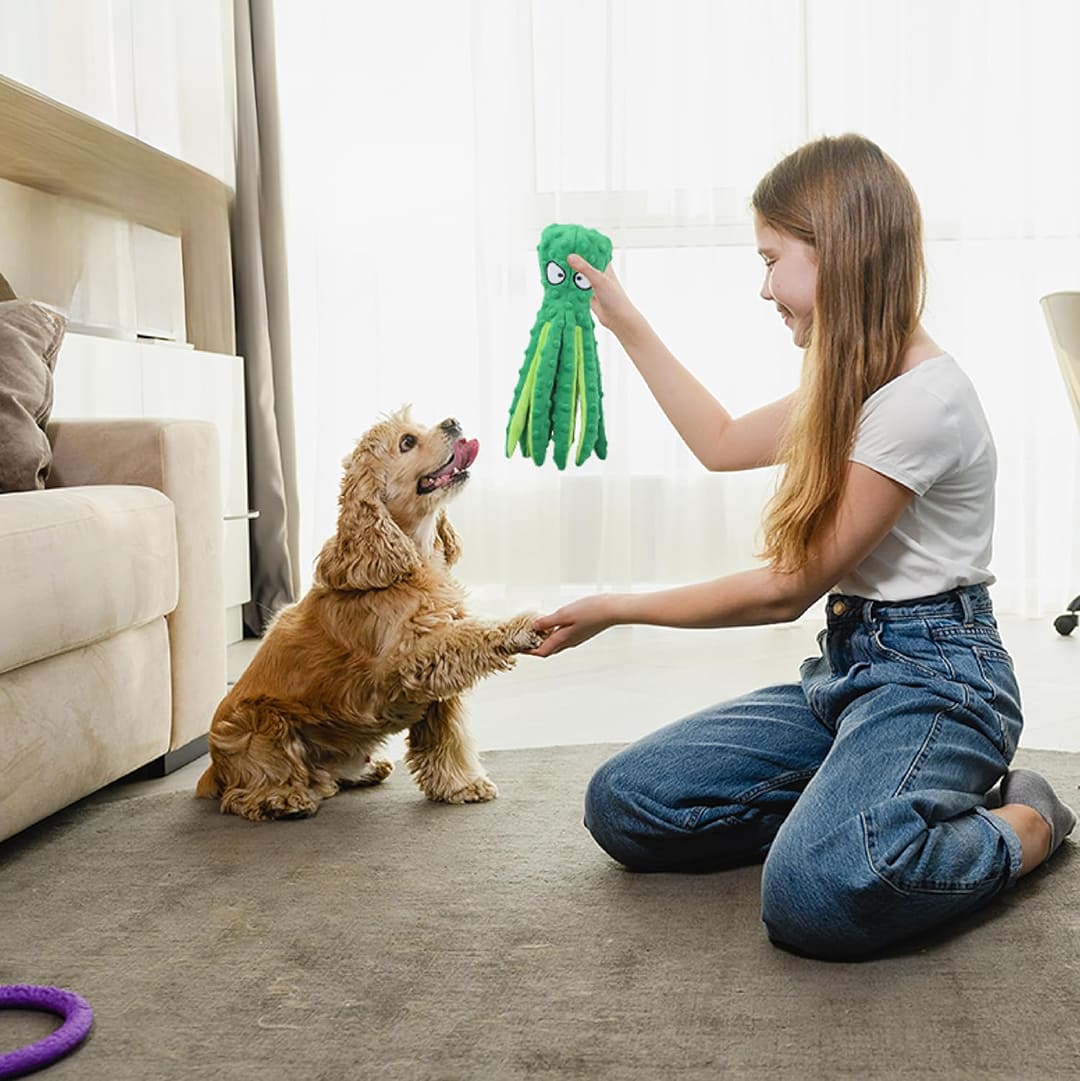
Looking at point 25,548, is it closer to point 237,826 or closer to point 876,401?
point 237,826

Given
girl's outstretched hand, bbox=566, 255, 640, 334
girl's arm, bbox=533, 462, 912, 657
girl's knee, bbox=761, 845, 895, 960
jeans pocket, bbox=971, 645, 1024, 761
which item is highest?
girl's outstretched hand, bbox=566, 255, 640, 334

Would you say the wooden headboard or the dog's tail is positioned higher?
the wooden headboard

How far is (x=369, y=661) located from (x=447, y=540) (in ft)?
1.05

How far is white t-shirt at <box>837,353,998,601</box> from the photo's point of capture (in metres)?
1.58

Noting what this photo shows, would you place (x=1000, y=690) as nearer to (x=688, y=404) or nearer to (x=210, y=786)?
(x=688, y=404)

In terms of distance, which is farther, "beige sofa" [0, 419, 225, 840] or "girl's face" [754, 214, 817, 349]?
"beige sofa" [0, 419, 225, 840]

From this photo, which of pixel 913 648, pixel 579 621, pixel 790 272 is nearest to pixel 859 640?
pixel 913 648

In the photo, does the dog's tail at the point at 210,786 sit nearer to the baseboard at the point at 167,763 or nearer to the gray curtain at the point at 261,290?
the baseboard at the point at 167,763

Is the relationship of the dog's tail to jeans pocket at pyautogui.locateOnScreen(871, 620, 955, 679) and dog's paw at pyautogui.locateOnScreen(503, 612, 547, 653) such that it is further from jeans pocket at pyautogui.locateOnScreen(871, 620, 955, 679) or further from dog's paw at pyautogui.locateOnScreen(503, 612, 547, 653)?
jeans pocket at pyautogui.locateOnScreen(871, 620, 955, 679)

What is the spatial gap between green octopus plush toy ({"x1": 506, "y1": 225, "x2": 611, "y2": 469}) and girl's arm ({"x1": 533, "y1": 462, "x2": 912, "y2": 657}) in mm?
330

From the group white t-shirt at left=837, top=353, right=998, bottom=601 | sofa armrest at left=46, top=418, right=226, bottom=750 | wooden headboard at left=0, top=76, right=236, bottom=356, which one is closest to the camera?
white t-shirt at left=837, top=353, right=998, bottom=601

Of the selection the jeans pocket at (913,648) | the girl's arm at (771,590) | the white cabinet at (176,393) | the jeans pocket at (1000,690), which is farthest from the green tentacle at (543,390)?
the white cabinet at (176,393)

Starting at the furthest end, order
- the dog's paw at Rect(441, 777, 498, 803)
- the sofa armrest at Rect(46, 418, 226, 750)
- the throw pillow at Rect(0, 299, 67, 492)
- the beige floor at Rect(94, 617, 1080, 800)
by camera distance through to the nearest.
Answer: the beige floor at Rect(94, 617, 1080, 800) < the sofa armrest at Rect(46, 418, 226, 750) < the throw pillow at Rect(0, 299, 67, 492) < the dog's paw at Rect(441, 777, 498, 803)

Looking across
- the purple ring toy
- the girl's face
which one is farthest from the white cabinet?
the purple ring toy
